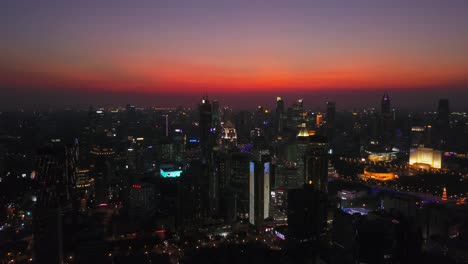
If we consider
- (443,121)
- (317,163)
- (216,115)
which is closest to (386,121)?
(443,121)

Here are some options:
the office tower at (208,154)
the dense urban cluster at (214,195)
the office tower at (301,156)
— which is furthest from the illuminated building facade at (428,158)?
the office tower at (208,154)

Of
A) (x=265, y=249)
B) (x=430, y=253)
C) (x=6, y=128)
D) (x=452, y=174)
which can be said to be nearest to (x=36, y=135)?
(x=6, y=128)

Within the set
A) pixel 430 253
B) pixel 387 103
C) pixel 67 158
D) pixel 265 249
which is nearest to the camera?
pixel 67 158

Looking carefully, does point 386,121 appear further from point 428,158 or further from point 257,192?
point 257,192

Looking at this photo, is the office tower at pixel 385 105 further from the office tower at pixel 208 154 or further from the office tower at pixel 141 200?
the office tower at pixel 141 200

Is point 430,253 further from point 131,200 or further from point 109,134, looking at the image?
point 109,134

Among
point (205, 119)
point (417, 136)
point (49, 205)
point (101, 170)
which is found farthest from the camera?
point (417, 136)
